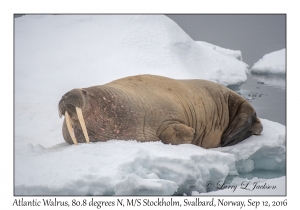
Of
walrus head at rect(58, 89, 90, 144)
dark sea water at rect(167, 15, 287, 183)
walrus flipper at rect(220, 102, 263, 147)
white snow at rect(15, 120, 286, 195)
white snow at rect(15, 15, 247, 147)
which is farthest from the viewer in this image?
white snow at rect(15, 15, 247, 147)

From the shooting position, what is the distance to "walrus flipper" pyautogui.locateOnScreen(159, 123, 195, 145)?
885cm

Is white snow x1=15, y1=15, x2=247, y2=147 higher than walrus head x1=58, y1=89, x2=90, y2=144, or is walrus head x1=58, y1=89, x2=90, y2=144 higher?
white snow x1=15, y1=15, x2=247, y2=147

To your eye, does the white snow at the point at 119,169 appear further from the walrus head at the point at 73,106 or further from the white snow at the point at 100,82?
the walrus head at the point at 73,106

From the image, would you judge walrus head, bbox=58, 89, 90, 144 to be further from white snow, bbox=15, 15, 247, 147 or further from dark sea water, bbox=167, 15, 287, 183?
dark sea water, bbox=167, 15, 287, 183

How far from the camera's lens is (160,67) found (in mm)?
12898

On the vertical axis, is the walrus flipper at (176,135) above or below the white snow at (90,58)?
below

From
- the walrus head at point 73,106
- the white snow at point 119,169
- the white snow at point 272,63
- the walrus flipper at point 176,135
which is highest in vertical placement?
the white snow at point 272,63

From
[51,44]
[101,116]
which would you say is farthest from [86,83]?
[101,116]

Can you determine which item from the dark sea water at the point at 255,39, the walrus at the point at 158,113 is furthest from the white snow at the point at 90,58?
the walrus at the point at 158,113

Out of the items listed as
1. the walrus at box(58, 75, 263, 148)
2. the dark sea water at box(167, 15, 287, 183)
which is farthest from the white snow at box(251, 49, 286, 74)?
the walrus at box(58, 75, 263, 148)

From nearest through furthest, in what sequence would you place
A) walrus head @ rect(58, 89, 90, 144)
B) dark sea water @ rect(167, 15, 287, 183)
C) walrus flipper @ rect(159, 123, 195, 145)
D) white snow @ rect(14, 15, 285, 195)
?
1. white snow @ rect(14, 15, 285, 195)
2. walrus head @ rect(58, 89, 90, 144)
3. walrus flipper @ rect(159, 123, 195, 145)
4. dark sea water @ rect(167, 15, 287, 183)

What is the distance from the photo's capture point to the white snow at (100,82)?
7.44 meters

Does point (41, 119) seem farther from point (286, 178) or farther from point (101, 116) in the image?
point (286, 178)

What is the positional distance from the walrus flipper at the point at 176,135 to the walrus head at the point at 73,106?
47.1 inches
